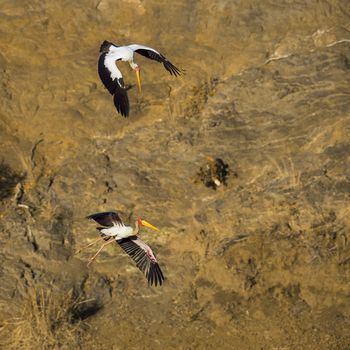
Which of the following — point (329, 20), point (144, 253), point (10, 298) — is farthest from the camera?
point (329, 20)

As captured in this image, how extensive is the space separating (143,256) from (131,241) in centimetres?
27

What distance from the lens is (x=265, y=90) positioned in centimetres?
1852

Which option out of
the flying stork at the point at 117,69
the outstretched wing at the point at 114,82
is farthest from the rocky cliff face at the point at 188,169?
the outstretched wing at the point at 114,82

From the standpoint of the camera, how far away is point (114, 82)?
15.1 m

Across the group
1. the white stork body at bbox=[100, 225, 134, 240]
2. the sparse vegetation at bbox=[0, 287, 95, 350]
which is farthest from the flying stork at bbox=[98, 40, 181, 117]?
the sparse vegetation at bbox=[0, 287, 95, 350]

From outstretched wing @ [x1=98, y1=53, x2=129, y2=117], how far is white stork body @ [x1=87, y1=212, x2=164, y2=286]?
1455mm

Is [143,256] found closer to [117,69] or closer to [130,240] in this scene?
[130,240]

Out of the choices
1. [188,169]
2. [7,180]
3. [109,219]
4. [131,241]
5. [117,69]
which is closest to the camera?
[117,69]

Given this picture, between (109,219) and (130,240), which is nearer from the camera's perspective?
(109,219)

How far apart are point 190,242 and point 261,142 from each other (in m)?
1.88

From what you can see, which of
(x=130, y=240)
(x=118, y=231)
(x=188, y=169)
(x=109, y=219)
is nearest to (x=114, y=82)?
(x=109, y=219)

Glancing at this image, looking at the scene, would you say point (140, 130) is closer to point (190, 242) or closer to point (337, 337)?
point (190, 242)

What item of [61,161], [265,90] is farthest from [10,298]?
[265,90]

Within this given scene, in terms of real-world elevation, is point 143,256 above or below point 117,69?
below
